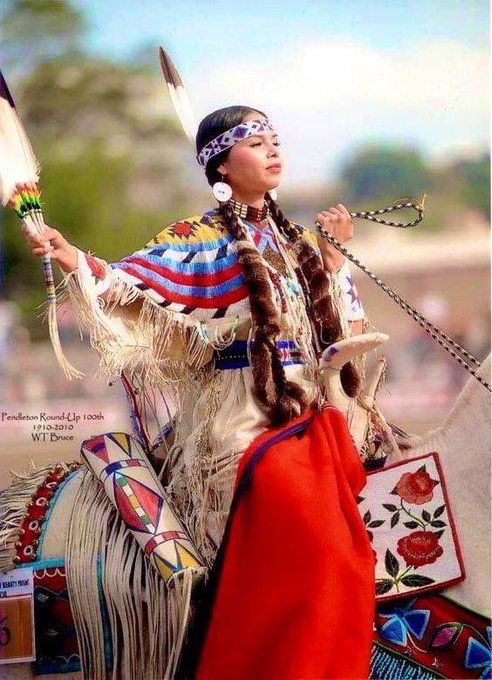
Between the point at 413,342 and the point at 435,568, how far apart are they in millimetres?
3652

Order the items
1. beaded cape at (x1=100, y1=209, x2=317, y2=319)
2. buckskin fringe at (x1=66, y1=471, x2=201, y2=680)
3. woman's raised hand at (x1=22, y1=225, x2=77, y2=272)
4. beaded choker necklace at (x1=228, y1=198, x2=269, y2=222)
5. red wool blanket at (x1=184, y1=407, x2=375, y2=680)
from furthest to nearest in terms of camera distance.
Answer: beaded choker necklace at (x1=228, y1=198, x2=269, y2=222), beaded cape at (x1=100, y1=209, x2=317, y2=319), buckskin fringe at (x1=66, y1=471, x2=201, y2=680), woman's raised hand at (x1=22, y1=225, x2=77, y2=272), red wool blanket at (x1=184, y1=407, x2=375, y2=680)

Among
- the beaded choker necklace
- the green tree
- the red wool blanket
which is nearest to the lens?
the red wool blanket

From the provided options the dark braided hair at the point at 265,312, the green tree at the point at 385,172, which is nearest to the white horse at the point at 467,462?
the dark braided hair at the point at 265,312

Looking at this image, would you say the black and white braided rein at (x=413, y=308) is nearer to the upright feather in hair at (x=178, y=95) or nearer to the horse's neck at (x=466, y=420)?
the horse's neck at (x=466, y=420)

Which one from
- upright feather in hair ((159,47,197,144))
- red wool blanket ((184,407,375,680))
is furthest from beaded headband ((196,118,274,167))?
red wool blanket ((184,407,375,680))

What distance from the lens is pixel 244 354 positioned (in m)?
2.49

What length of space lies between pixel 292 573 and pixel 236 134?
3.54ft

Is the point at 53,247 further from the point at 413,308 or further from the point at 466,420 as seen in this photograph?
the point at 466,420

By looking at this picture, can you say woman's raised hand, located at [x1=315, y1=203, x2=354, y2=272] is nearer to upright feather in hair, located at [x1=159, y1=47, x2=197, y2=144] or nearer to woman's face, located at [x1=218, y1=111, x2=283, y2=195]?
woman's face, located at [x1=218, y1=111, x2=283, y2=195]

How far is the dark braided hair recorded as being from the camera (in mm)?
2396

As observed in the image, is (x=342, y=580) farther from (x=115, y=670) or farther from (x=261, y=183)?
(x=261, y=183)

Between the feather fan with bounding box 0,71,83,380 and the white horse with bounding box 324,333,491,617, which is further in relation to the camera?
the feather fan with bounding box 0,71,83,380

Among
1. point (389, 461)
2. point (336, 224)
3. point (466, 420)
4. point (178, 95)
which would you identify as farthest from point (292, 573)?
point (178, 95)

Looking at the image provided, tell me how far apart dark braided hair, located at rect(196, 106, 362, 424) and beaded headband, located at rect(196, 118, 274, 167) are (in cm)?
1
